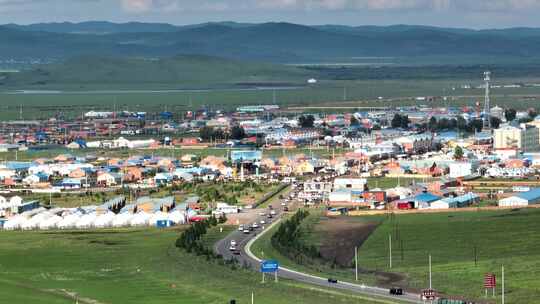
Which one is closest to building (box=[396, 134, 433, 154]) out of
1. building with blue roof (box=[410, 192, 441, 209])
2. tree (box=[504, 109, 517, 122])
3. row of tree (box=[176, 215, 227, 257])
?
tree (box=[504, 109, 517, 122])

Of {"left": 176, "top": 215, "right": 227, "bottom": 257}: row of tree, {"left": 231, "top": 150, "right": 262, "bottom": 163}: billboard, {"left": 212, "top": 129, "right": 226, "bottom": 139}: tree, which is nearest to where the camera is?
{"left": 176, "top": 215, "right": 227, "bottom": 257}: row of tree

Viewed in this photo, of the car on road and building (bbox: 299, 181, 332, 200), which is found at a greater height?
the car on road

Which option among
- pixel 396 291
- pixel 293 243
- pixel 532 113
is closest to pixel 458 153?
pixel 532 113

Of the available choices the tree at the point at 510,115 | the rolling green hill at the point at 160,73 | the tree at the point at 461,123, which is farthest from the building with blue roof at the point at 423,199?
the rolling green hill at the point at 160,73

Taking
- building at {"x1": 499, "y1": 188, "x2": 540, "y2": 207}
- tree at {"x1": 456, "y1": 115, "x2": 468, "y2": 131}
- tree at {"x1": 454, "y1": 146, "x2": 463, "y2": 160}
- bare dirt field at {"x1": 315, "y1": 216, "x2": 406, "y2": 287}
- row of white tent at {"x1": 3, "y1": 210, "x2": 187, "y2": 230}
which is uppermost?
tree at {"x1": 456, "y1": 115, "x2": 468, "y2": 131}

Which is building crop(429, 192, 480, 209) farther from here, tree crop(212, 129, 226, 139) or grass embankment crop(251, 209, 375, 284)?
tree crop(212, 129, 226, 139)

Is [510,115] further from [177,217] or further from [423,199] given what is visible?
[177,217]

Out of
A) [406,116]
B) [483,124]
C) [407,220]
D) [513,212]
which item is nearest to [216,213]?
[407,220]
